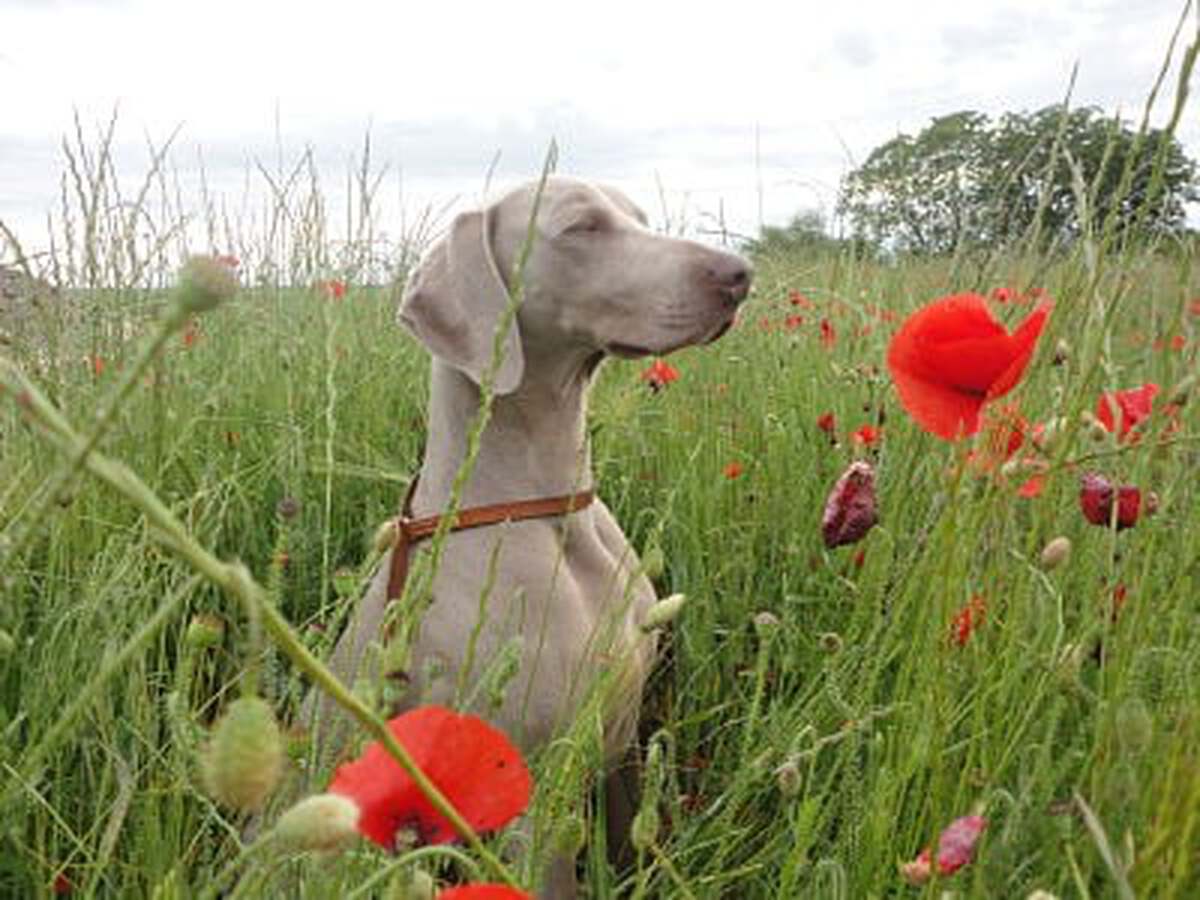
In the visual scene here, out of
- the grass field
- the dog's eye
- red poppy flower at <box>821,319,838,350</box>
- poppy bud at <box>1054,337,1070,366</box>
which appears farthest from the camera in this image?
red poppy flower at <box>821,319,838,350</box>

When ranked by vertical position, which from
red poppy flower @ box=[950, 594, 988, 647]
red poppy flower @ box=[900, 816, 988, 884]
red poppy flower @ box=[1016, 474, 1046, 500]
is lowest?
red poppy flower @ box=[950, 594, 988, 647]

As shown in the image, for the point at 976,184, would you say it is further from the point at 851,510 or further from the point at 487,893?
the point at 487,893

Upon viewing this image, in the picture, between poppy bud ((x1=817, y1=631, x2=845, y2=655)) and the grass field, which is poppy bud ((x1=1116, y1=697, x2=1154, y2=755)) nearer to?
the grass field

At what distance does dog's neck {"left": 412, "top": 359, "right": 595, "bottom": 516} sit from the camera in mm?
1981

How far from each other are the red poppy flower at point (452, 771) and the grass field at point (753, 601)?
5cm

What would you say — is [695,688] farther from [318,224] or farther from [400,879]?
[318,224]

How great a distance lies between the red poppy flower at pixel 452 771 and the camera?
1.70 ft

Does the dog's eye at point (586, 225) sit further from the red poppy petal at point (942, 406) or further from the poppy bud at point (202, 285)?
the poppy bud at point (202, 285)

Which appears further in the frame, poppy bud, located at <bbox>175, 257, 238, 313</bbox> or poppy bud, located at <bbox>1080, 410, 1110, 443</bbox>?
poppy bud, located at <bbox>1080, 410, 1110, 443</bbox>

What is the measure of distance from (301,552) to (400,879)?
164 cm

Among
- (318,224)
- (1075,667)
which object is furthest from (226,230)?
(1075,667)

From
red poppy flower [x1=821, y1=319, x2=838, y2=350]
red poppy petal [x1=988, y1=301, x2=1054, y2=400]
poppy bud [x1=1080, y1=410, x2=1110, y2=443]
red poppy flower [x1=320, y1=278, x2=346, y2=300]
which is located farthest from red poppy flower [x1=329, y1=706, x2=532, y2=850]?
red poppy flower [x1=320, y1=278, x2=346, y2=300]

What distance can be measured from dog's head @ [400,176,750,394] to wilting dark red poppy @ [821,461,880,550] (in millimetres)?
861

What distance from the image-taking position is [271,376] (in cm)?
316
